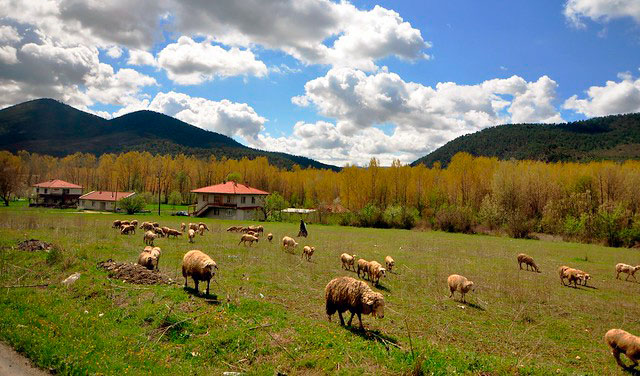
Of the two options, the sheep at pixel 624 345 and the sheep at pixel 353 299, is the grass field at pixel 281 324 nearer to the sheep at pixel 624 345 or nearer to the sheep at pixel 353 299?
the sheep at pixel 624 345

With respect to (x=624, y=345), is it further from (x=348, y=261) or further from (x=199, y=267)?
(x=199, y=267)

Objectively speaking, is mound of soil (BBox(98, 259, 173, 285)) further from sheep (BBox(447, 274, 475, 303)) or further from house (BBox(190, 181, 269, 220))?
house (BBox(190, 181, 269, 220))

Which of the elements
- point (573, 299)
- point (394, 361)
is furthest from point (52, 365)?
point (573, 299)

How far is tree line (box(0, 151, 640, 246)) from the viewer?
159 ft

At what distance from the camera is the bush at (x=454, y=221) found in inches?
2040

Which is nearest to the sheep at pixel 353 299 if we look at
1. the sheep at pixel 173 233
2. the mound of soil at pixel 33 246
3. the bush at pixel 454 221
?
the mound of soil at pixel 33 246

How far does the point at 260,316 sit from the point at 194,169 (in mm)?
102065

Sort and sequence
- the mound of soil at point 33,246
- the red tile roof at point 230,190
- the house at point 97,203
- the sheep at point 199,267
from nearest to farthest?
1. the sheep at point 199,267
2. the mound of soil at point 33,246
3. the red tile roof at point 230,190
4. the house at point 97,203

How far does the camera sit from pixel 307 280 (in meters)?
14.5

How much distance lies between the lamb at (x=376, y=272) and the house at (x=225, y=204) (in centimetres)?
4987

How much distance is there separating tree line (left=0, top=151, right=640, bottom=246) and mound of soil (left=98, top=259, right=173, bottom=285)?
157 ft

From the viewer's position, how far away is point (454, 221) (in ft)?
171

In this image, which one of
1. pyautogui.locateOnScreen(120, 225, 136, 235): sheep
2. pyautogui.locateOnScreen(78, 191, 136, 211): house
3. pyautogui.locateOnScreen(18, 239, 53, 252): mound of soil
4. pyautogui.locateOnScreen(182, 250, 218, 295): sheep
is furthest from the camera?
pyautogui.locateOnScreen(78, 191, 136, 211): house

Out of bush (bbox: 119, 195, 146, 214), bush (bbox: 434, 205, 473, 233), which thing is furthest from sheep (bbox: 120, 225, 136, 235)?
bush (bbox: 434, 205, 473, 233)
